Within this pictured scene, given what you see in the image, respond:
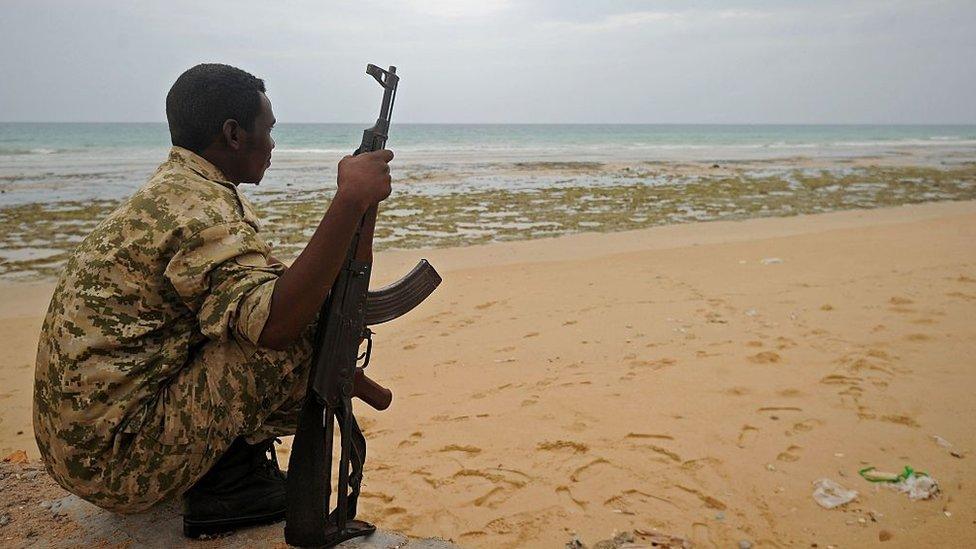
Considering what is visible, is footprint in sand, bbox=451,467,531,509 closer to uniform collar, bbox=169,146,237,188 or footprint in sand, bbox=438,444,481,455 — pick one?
footprint in sand, bbox=438,444,481,455

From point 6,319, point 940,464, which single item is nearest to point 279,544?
point 940,464

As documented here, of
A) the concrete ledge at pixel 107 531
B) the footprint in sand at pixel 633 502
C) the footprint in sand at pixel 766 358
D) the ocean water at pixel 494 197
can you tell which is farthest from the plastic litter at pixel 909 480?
the ocean water at pixel 494 197

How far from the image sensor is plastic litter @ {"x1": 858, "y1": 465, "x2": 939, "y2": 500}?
3.21 m

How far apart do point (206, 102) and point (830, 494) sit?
3059 millimetres

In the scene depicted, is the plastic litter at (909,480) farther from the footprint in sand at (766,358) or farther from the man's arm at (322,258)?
the man's arm at (322,258)

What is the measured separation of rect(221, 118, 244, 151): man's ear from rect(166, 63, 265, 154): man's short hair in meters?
0.01

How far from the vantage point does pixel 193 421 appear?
2092mm

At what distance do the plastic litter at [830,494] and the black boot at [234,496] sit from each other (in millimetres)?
2340

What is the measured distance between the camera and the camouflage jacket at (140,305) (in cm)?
193

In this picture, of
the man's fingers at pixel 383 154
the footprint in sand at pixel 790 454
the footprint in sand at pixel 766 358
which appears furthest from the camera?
the footprint in sand at pixel 766 358

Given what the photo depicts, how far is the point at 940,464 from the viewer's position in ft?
11.3

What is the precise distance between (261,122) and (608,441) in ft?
8.11

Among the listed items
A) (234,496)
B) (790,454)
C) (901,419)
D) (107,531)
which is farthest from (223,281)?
(901,419)

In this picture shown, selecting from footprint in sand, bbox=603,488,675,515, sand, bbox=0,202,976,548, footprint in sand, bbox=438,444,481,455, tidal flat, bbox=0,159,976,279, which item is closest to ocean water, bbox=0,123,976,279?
tidal flat, bbox=0,159,976,279
